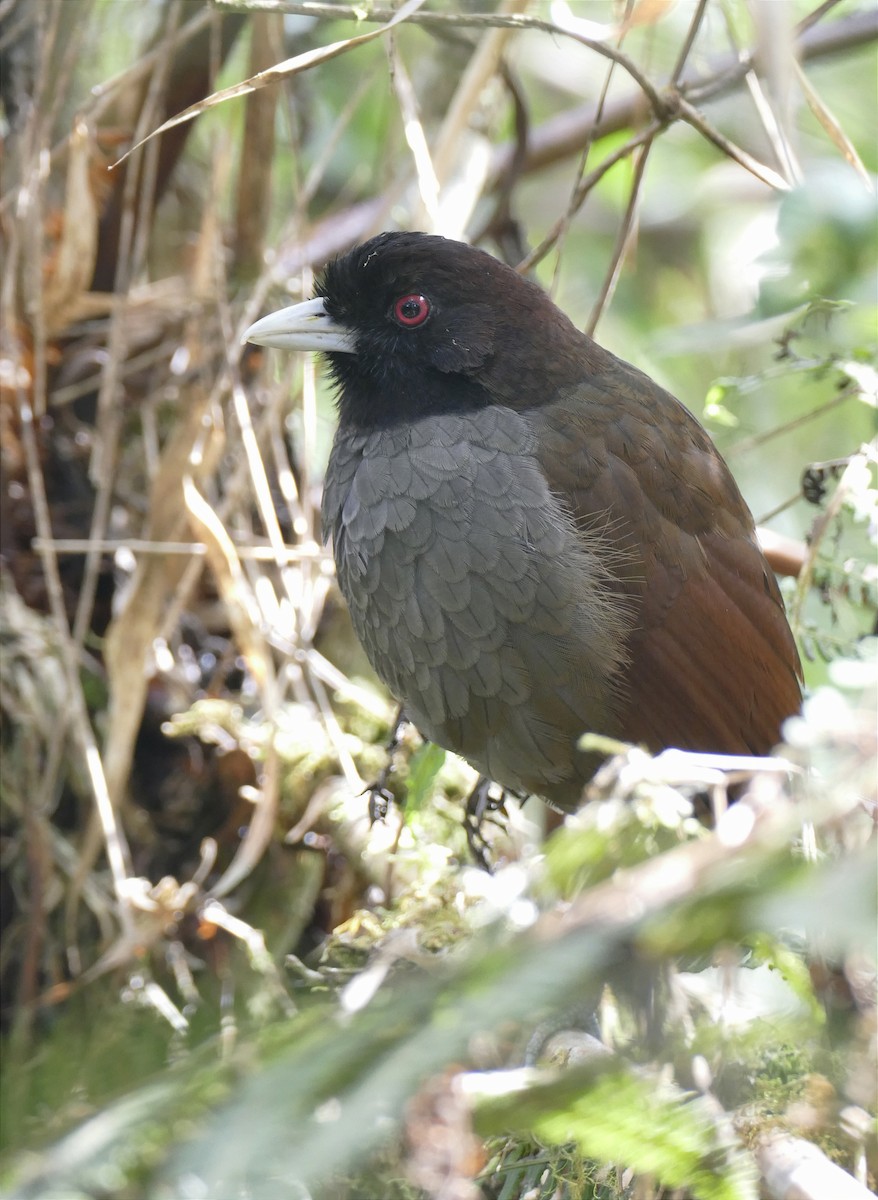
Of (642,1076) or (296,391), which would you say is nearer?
(642,1076)

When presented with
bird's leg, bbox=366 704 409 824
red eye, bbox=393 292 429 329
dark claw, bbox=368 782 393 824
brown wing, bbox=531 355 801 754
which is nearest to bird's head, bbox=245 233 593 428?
red eye, bbox=393 292 429 329

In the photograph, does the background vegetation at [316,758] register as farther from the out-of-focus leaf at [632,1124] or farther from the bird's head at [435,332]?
the bird's head at [435,332]

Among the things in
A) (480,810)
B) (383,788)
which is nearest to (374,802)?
(383,788)

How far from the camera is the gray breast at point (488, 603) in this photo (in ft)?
7.51

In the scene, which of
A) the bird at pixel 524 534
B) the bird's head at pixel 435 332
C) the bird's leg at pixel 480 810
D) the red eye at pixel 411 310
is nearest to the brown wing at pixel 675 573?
the bird at pixel 524 534

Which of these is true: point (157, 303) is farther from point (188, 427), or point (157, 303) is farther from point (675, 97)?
point (675, 97)

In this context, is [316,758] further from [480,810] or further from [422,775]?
[422,775]

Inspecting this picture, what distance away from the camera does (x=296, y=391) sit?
339 centimetres

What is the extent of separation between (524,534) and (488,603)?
0.14 metres

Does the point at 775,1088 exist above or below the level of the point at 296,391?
below

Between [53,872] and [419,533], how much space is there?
1252 mm

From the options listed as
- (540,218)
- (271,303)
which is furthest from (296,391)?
(540,218)

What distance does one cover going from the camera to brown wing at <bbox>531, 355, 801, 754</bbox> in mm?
2391

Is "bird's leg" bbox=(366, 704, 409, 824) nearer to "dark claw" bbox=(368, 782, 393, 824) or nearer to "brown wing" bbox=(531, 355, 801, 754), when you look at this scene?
"dark claw" bbox=(368, 782, 393, 824)
